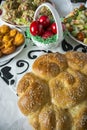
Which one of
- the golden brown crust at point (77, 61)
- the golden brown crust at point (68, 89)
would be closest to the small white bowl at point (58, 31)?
the golden brown crust at point (77, 61)

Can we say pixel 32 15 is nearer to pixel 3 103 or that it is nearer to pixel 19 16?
pixel 19 16

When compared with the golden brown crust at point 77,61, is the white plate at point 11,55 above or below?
above

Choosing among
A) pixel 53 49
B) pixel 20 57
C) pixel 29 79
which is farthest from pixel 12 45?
pixel 29 79

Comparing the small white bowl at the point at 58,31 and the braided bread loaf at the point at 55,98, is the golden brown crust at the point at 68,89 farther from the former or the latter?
the small white bowl at the point at 58,31

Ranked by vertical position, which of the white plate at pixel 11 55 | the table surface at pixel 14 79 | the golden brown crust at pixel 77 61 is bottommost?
the table surface at pixel 14 79

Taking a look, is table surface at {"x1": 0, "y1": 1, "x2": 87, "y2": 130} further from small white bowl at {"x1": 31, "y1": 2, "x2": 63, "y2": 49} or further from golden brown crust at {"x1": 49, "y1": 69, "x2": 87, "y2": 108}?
golden brown crust at {"x1": 49, "y1": 69, "x2": 87, "y2": 108}

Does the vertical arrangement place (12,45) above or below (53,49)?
above

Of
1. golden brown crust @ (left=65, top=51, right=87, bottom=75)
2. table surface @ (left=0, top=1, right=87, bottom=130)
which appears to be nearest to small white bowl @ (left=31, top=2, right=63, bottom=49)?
table surface @ (left=0, top=1, right=87, bottom=130)
